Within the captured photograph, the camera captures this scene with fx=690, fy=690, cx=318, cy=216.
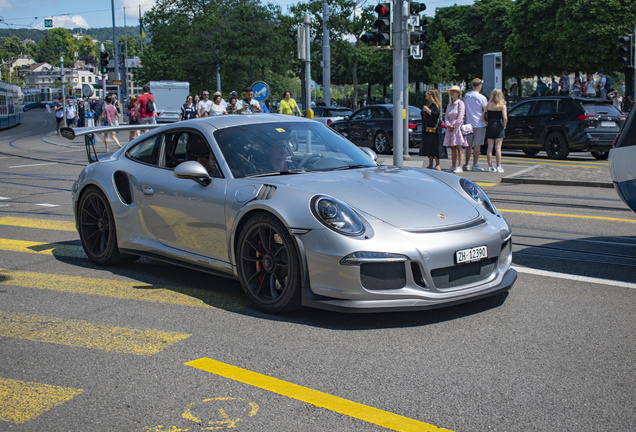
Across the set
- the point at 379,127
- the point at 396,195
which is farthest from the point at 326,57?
the point at 396,195

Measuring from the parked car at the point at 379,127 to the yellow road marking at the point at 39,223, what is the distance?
39.3ft

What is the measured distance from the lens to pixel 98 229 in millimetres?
6230

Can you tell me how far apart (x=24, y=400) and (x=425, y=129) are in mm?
11309

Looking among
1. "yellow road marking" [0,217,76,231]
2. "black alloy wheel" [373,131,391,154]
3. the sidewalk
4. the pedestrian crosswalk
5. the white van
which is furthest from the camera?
the white van

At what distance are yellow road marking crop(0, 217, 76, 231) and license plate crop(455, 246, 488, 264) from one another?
18.0 ft

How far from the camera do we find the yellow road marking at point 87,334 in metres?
4.05

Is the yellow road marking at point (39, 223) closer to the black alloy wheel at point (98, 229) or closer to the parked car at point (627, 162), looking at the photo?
the black alloy wheel at point (98, 229)

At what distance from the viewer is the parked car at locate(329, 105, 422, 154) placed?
66.2 feet

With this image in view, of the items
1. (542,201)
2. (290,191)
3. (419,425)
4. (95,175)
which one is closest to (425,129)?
(542,201)

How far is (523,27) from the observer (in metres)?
50.2

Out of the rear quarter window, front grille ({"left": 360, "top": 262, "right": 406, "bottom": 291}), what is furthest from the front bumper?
the rear quarter window

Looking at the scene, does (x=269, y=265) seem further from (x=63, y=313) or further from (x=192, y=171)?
(x=63, y=313)

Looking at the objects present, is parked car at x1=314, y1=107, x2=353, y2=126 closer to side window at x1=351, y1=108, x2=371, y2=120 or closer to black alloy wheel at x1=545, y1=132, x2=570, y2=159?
side window at x1=351, y1=108, x2=371, y2=120

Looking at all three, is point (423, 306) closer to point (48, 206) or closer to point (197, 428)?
point (197, 428)
